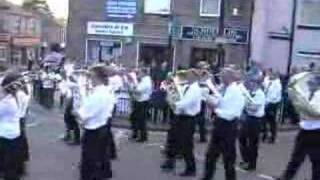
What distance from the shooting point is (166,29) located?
1344 inches

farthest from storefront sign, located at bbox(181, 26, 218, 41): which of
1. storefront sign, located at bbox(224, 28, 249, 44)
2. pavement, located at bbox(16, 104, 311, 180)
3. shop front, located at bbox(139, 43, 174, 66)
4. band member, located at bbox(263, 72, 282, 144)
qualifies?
band member, located at bbox(263, 72, 282, 144)

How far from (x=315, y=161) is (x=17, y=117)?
4146 millimetres

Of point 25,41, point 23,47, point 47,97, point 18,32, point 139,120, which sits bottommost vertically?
point 23,47

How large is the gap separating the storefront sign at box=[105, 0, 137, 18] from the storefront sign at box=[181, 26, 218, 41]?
7.85 ft

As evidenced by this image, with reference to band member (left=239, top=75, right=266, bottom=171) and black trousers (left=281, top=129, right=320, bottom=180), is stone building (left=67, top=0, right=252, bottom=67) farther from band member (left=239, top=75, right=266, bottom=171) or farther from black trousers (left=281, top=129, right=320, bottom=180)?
black trousers (left=281, top=129, right=320, bottom=180)

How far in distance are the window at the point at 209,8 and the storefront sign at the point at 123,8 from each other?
9.78ft

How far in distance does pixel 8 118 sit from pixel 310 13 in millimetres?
27515

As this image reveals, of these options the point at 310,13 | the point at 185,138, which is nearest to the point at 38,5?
the point at 310,13

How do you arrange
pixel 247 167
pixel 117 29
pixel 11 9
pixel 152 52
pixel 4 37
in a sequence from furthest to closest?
pixel 11 9 → pixel 4 37 → pixel 152 52 → pixel 117 29 → pixel 247 167

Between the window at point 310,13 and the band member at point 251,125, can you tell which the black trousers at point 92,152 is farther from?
the window at point 310,13

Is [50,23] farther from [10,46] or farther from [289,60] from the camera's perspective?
[289,60]

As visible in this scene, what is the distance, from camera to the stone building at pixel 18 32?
76625 mm

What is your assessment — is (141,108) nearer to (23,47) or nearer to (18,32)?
(23,47)

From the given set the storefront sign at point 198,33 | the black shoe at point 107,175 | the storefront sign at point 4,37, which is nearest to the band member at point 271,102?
the black shoe at point 107,175
